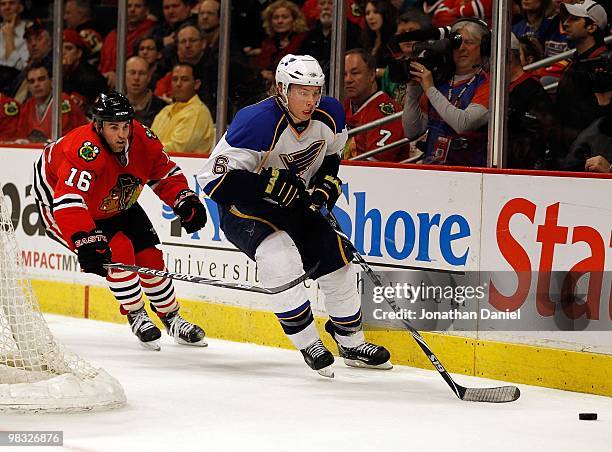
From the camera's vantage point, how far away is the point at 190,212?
5418mm

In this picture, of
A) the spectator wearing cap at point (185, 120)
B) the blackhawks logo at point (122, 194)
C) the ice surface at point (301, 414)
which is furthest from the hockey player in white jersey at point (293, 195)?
the spectator wearing cap at point (185, 120)

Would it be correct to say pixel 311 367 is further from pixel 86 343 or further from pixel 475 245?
pixel 86 343

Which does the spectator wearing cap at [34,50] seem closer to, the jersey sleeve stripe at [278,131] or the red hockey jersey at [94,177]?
the red hockey jersey at [94,177]

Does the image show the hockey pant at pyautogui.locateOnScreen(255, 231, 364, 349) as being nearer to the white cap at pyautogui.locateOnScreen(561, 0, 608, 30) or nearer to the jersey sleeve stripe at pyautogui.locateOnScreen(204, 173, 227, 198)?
the jersey sleeve stripe at pyautogui.locateOnScreen(204, 173, 227, 198)

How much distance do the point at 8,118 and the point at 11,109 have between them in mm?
59

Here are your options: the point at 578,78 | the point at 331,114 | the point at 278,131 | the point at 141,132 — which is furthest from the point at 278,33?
the point at 578,78

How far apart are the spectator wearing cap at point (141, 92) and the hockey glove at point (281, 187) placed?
1.96 metres

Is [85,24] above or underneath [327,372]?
above

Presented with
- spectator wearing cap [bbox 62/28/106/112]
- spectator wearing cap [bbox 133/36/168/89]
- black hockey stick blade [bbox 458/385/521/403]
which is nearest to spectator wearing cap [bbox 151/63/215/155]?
spectator wearing cap [bbox 133/36/168/89]

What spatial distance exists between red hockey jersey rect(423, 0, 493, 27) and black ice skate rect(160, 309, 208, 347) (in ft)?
5.46

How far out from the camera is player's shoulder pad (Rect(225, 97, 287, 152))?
4895 mm

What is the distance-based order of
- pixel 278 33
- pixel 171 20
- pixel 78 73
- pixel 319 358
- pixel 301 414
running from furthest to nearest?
pixel 78 73 < pixel 171 20 < pixel 278 33 < pixel 319 358 < pixel 301 414

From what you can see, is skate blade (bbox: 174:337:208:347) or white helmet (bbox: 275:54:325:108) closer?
white helmet (bbox: 275:54:325:108)

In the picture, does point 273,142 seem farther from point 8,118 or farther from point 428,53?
point 8,118
